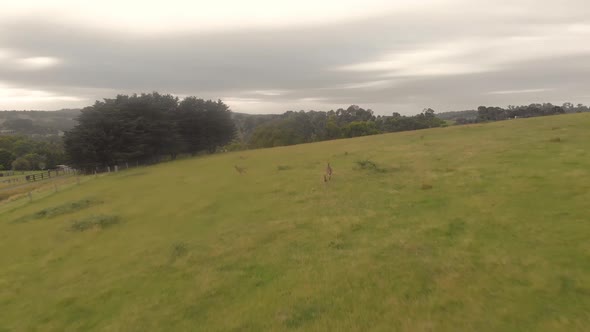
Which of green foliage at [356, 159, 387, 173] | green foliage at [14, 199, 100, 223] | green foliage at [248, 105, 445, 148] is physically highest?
green foliage at [248, 105, 445, 148]

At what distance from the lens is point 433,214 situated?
1477cm

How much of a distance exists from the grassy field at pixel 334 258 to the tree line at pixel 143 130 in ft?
114

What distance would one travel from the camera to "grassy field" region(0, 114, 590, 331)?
8.43 metres

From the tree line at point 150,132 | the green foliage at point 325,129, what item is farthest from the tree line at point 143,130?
the green foliage at point 325,129

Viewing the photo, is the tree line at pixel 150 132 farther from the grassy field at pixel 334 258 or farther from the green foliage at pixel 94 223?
the green foliage at pixel 94 223

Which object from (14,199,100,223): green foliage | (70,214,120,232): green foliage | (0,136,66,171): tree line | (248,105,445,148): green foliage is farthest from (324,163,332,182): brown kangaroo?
(0,136,66,171): tree line

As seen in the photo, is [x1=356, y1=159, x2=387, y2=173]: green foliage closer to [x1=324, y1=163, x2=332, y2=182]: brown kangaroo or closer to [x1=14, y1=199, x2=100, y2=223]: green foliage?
[x1=324, y1=163, x2=332, y2=182]: brown kangaroo

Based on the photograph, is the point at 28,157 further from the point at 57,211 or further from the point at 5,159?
the point at 57,211

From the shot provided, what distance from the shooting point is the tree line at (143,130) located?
2172 inches

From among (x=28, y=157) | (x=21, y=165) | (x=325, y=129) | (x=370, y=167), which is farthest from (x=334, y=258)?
(x=28, y=157)

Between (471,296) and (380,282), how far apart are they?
2.29 m

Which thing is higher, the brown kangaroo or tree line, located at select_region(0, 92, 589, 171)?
tree line, located at select_region(0, 92, 589, 171)

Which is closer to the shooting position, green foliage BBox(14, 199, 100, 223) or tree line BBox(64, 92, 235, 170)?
green foliage BBox(14, 199, 100, 223)

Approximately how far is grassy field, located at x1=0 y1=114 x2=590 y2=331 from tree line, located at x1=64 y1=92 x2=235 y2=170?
34.8m
